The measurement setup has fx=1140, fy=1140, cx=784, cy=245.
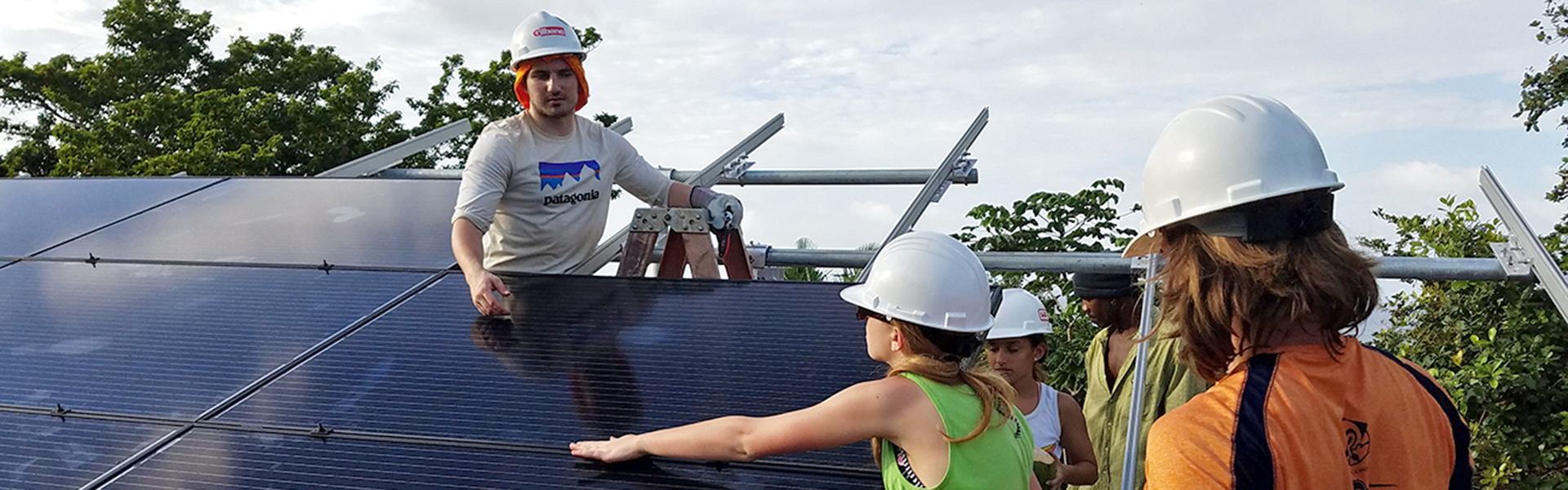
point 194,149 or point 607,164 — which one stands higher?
point 194,149

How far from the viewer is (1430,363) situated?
7.74m

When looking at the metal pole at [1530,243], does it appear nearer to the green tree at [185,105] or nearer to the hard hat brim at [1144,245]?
the hard hat brim at [1144,245]

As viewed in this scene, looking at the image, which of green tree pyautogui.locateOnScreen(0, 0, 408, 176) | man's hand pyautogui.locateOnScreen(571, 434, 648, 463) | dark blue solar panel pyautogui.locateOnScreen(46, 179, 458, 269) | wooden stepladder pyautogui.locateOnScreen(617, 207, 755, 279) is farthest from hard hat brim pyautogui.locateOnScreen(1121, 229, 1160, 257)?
green tree pyautogui.locateOnScreen(0, 0, 408, 176)

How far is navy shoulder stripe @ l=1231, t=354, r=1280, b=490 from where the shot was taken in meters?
1.92

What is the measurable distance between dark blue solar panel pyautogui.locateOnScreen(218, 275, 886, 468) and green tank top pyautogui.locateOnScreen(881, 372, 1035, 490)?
385 millimetres

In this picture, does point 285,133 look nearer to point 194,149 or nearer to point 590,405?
point 194,149

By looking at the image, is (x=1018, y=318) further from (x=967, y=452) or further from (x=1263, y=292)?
(x=1263, y=292)

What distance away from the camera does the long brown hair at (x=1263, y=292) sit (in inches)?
Answer: 79.6

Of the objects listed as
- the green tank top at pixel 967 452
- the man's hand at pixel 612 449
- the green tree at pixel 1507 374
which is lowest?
the green tree at pixel 1507 374

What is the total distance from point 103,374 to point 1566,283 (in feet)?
18.6

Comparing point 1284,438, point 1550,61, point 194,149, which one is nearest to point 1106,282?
point 1284,438

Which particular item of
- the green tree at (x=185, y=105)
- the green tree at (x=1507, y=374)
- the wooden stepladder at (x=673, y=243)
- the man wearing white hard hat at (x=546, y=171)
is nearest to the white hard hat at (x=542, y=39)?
the man wearing white hard hat at (x=546, y=171)

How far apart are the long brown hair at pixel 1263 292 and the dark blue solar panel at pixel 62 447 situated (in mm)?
3154

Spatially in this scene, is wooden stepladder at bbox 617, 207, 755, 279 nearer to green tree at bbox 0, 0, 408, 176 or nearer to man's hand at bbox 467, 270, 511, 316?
man's hand at bbox 467, 270, 511, 316
